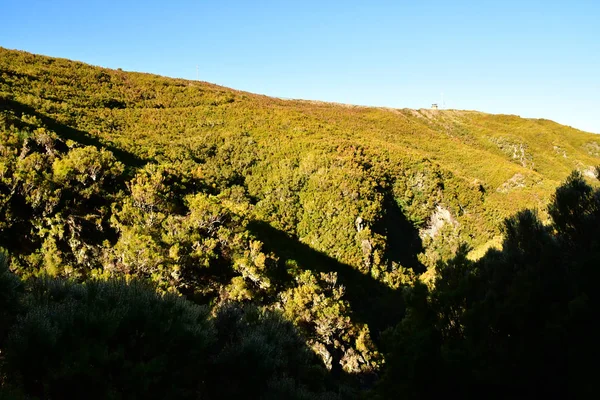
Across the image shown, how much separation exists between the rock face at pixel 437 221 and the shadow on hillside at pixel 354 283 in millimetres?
11675

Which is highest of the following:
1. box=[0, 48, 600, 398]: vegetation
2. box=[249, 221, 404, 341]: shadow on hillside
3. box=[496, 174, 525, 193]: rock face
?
box=[496, 174, 525, 193]: rock face

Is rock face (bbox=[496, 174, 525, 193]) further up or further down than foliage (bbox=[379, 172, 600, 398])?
further up

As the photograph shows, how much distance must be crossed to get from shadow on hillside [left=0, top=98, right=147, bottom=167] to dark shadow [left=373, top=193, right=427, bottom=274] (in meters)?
20.5

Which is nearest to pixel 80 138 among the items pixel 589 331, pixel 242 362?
pixel 242 362

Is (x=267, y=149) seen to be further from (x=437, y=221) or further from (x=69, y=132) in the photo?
(x=437, y=221)

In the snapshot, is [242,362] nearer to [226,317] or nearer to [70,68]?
[226,317]

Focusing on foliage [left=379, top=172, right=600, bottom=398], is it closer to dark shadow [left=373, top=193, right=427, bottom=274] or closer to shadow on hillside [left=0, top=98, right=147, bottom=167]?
dark shadow [left=373, top=193, right=427, bottom=274]

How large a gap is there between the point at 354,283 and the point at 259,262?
10.9 m

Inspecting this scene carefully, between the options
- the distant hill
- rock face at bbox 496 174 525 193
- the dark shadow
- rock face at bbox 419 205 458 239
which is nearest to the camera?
the distant hill

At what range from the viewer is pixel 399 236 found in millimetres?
33812

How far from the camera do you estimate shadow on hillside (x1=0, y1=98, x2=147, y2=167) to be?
25.4 metres

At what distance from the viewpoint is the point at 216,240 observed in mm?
16953

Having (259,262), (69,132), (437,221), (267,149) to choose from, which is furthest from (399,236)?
(69,132)

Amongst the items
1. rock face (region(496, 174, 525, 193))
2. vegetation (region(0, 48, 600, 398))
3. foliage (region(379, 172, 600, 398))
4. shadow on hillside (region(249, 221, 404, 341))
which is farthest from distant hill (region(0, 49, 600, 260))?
foliage (region(379, 172, 600, 398))
